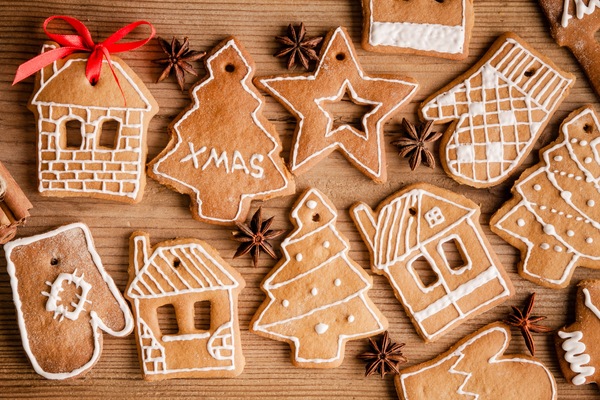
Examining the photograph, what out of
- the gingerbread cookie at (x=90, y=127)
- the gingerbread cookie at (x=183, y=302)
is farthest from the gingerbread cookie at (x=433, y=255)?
the gingerbread cookie at (x=90, y=127)

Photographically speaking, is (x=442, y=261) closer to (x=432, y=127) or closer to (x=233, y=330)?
(x=432, y=127)

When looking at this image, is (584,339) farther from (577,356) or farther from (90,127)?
(90,127)

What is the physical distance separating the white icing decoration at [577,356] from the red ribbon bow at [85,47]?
1.79 metres

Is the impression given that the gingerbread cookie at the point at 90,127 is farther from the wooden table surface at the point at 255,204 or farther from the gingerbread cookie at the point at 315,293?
the gingerbread cookie at the point at 315,293

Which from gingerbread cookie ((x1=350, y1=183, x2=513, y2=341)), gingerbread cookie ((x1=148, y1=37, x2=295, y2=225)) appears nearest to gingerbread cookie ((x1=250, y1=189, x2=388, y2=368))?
gingerbread cookie ((x1=350, y1=183, x2=513, y2=341))

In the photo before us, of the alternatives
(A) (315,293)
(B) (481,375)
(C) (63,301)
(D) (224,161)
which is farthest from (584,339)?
(C) (63,301)

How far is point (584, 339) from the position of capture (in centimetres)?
187

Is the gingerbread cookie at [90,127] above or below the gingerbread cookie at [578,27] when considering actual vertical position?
below

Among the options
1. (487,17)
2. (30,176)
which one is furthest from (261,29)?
(30,176)

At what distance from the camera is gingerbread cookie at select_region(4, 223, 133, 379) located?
5.78ft

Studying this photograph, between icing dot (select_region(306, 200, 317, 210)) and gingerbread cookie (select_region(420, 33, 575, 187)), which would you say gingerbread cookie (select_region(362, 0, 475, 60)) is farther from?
icing dot (select_region(306, 200, 317, 210))

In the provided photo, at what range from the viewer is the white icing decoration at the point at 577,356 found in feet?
6.13

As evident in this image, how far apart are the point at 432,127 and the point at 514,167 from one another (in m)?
0.32

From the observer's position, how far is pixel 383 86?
1.80 m
